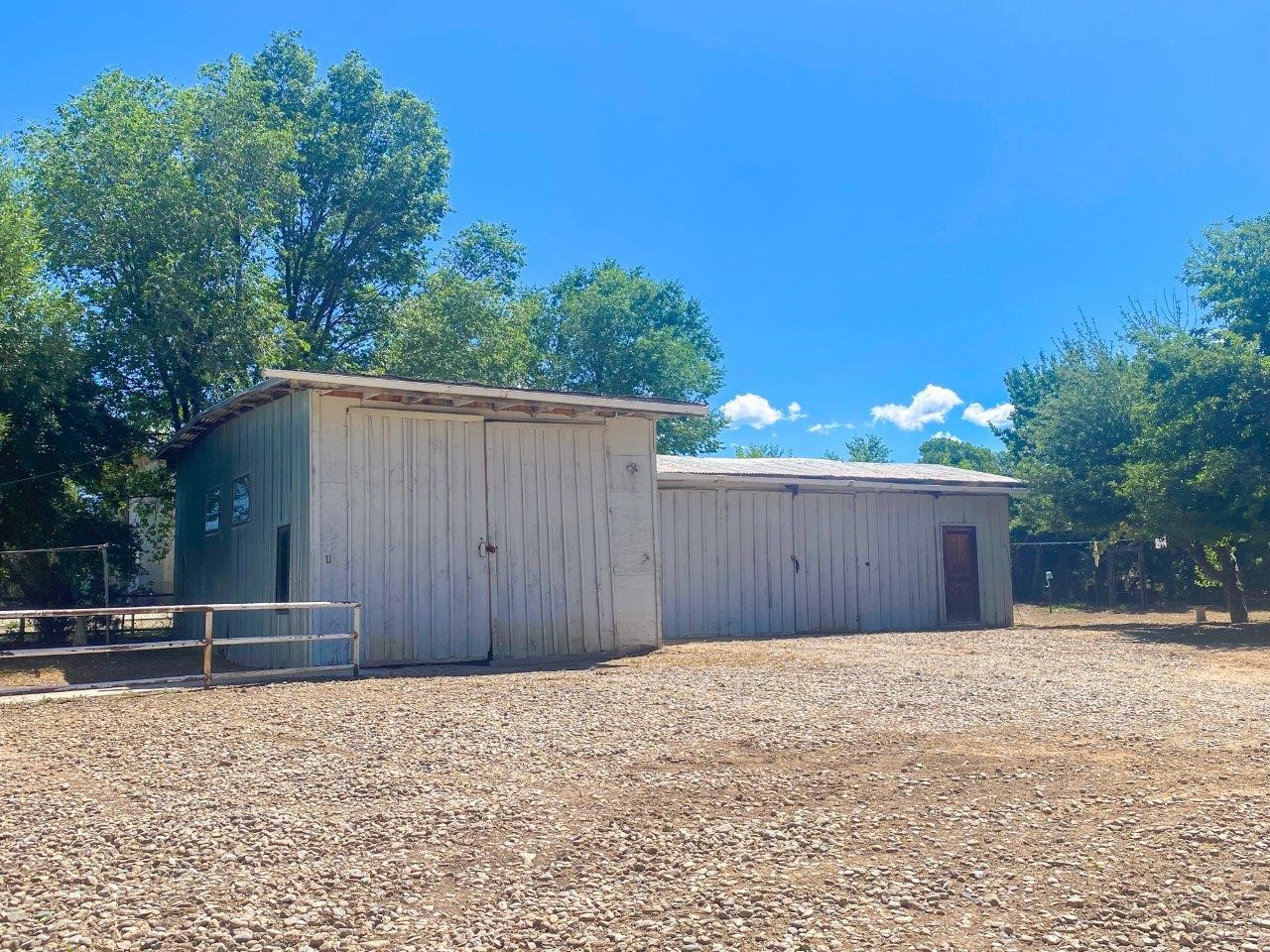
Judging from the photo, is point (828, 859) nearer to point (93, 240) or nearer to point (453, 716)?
point (453, 716)

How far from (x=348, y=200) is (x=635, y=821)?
23762 millimetres

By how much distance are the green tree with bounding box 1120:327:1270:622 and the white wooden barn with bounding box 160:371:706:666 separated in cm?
764

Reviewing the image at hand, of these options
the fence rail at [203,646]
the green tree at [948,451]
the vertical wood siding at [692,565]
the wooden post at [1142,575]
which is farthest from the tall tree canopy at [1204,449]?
the green tree at [948,451]

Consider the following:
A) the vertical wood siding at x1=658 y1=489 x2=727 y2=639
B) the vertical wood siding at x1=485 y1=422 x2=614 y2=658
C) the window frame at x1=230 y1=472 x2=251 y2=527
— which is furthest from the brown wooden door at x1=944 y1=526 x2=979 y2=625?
the window frame at x1=230 y1=472 x2=251 y2=527

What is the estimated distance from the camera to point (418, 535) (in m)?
10.5

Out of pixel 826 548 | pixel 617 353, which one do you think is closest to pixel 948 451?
pixel 617 353

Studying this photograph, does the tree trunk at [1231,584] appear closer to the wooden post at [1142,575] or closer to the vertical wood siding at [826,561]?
the wooden post at [1142,575]

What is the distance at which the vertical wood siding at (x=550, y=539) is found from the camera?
35.9ft

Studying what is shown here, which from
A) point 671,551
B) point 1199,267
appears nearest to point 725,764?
point 671,551

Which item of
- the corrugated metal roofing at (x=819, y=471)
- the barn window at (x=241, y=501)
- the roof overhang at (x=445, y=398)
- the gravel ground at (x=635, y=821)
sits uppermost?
the roof overhang at (x=445, y=398)

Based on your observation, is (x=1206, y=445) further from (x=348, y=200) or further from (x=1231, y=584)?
(x=348, y=200)

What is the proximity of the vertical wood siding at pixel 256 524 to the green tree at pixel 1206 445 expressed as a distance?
11.8m

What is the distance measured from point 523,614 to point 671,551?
4.10 meters

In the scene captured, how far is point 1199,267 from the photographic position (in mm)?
18094
